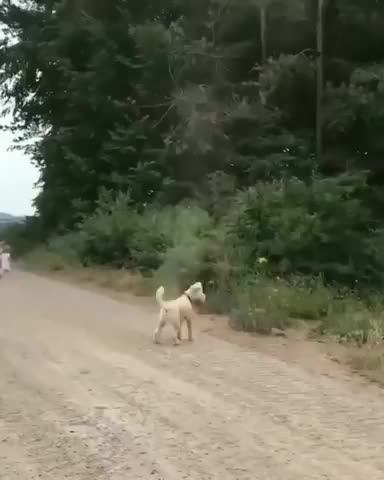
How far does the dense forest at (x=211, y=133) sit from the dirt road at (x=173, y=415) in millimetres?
3665

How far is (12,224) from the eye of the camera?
3123 cm

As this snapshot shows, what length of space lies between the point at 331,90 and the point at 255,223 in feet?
19.5

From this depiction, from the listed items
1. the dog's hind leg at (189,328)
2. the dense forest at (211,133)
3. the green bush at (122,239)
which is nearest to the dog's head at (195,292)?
the dog's hind leg at (189,328)

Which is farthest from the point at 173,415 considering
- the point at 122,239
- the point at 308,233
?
the point at 122,239

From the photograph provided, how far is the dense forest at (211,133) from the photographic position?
1180 cm

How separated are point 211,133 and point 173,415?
1368 cm

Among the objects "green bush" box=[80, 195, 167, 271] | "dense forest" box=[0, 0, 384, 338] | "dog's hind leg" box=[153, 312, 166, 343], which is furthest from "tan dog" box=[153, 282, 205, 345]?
"green bush" box=[80, 195, 167, 271]

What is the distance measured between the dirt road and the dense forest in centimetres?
366

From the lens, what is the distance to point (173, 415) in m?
4.99

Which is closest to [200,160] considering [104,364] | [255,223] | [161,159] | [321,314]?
[161,159]

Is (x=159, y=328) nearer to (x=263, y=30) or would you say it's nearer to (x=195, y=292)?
(x=195, y=292)

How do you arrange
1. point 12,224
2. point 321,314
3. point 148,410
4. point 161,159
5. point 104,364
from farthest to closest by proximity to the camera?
point 12,224 → point 161,159 → point 321,314 → point 104,364 → point 148,410

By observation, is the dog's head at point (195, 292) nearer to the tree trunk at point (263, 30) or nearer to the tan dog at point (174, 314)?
the tan dog at point (174, 314)

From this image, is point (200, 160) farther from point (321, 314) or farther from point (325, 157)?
point (321, 314)
